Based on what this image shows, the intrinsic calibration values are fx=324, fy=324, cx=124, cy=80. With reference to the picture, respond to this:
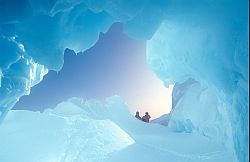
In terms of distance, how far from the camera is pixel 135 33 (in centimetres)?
476

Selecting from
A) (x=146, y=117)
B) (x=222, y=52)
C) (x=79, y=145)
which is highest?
(x=146, y=117)

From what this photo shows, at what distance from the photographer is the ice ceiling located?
13.4ft

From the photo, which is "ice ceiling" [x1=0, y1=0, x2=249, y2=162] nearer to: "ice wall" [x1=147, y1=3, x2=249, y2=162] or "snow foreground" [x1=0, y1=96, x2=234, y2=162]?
"ice wall" [x1=147, y1=3, x2=249, y2=162]

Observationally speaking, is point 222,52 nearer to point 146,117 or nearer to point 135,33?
point 135,33

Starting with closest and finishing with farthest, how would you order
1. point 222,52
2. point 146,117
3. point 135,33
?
point 222,52 → point 135,33 → point 146,117

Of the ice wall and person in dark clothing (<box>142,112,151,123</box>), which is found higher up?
person in dark clothing (<box>142,112,151,123</box>)

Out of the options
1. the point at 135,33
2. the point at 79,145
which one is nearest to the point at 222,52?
the point at 135,33

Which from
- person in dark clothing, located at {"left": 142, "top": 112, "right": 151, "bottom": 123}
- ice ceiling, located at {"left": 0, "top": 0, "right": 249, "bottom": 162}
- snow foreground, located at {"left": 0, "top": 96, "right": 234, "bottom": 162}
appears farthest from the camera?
person in dark clothing, located at {"left": 142, "top": 112, "right": 151, "bottom": 123}

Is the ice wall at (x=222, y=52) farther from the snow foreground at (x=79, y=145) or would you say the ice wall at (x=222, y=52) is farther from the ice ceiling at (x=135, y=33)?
the snow foreground at (x=79, y=145)

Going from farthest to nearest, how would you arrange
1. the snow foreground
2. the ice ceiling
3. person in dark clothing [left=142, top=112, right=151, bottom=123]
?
1. person in dark clothing [left=142, top=112, right=151, bottom=123]
2. the snow foreground
3. the ice ceiling

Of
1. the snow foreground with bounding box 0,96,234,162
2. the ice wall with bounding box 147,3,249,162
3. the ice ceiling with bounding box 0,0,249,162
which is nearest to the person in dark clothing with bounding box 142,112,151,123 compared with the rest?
the snow foreground with bounding box 0,96,234,162

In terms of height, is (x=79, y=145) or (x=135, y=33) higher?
(x=135, y=33)

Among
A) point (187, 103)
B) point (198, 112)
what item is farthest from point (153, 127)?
point (198, 112)

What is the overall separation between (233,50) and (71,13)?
2284 mm
